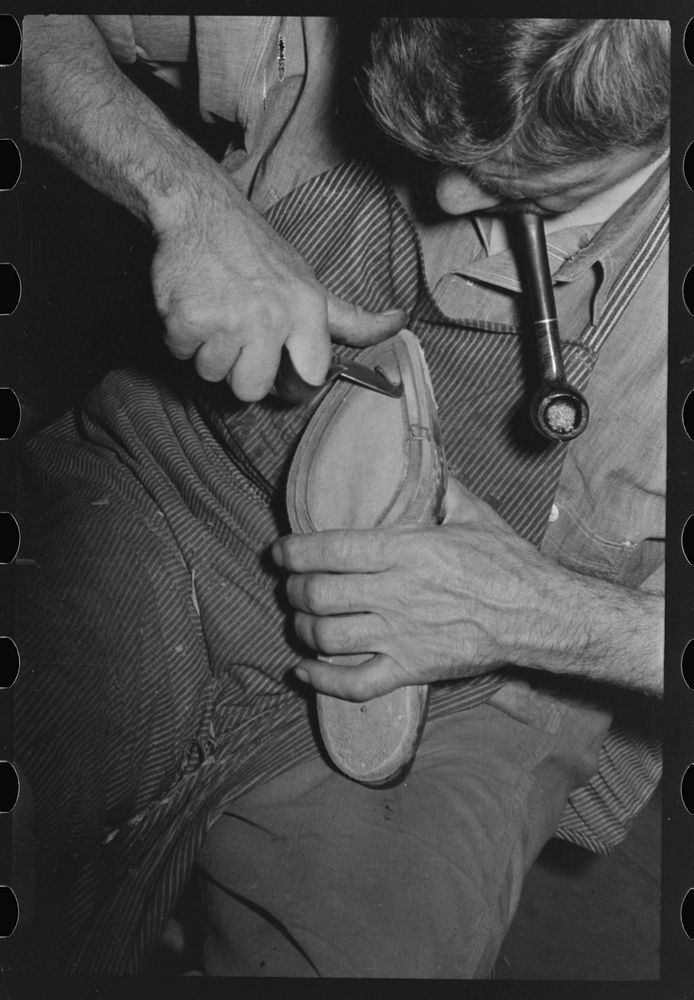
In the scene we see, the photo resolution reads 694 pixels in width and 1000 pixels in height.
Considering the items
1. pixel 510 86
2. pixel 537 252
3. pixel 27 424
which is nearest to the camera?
pixel 510 86

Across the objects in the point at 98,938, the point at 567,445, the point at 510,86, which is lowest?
the point at 98,938

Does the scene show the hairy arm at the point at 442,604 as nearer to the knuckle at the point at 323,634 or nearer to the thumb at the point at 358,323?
the knuckle at the point at 323,634

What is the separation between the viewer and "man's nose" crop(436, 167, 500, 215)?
547mm

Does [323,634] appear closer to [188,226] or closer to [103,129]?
[188,226]

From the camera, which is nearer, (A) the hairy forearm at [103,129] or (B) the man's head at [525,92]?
(B) the man's head at [525,92]

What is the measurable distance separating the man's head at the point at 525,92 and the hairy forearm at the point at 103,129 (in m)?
0.16

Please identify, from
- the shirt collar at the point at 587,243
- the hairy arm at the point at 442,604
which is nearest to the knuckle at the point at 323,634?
the hairy arm at the point at 442,604

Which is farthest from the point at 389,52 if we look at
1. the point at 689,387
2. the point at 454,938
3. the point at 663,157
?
the point at 454,938

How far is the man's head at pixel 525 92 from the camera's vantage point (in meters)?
0.45

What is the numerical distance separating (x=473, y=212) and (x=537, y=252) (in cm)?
7

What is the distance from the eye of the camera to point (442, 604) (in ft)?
1.93

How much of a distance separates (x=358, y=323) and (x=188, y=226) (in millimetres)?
150

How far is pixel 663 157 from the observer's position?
548 millimetres

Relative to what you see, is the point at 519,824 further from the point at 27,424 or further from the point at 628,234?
the point at 27,424
